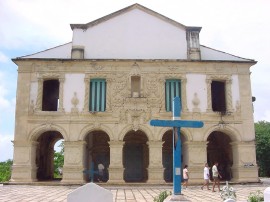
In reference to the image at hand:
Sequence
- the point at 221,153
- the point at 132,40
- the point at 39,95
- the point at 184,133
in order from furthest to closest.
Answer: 1. the point at 221,153
2. the point at 132,40
3. the point at 39,95
4. the point at 184,133

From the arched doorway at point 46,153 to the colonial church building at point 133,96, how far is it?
121 cm

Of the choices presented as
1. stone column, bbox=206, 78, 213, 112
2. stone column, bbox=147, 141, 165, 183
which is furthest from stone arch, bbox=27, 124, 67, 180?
stone column, bbox=206, 78, 213, 112

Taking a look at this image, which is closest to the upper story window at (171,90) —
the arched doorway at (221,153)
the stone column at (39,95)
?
the arched doorway at (221,153)

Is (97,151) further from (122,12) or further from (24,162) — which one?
(122,12)

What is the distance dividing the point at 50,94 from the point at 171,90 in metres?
8.55

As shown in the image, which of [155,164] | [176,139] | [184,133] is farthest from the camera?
[184,133]

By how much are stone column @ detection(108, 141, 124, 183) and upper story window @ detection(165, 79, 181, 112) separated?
12.9 feet

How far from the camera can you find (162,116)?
2216cm

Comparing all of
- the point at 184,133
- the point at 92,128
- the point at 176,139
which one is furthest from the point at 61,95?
the point at 176,139

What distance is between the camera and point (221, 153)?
25172mm

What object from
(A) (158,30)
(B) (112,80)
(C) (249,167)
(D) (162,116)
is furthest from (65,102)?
(C) (249,167)

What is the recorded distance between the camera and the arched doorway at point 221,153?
24188mm

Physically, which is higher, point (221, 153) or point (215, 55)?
point (215, 55)

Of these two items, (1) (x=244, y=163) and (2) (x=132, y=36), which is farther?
(2) (x=132, y=36)
